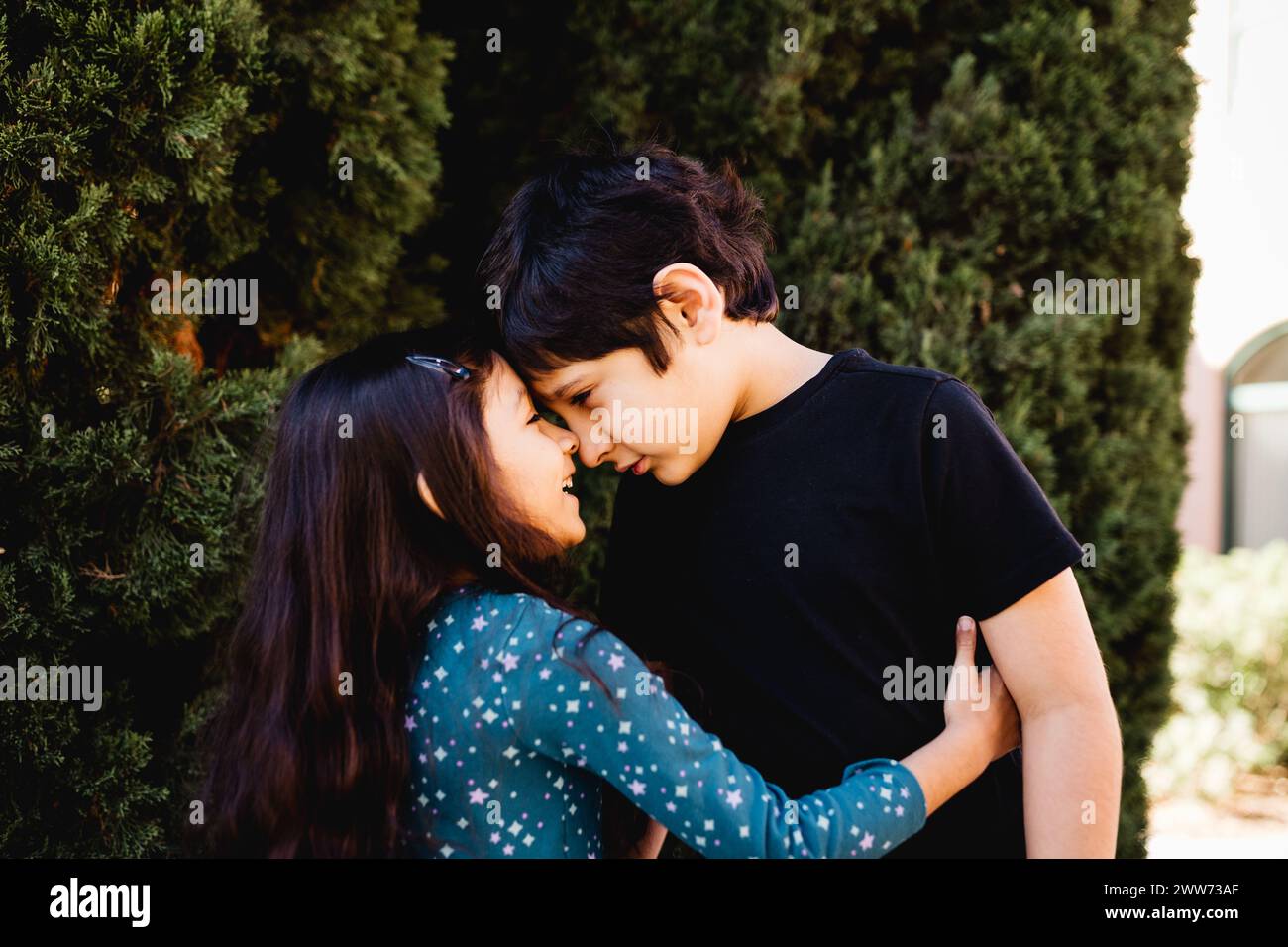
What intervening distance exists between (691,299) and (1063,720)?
40.0 inches

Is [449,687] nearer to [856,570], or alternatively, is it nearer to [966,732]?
[856,570]

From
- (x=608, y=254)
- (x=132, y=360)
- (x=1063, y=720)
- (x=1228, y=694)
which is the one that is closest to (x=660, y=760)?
(x=1063, y=720)

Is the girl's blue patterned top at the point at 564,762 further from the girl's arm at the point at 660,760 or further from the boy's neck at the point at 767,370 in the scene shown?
the boy's neck at the point at 767,370

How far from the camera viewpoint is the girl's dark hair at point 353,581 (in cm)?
170

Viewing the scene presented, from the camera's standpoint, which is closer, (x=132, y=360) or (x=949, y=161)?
(x=132, y=360)

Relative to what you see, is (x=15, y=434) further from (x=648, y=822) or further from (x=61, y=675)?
(x=648, y=822)

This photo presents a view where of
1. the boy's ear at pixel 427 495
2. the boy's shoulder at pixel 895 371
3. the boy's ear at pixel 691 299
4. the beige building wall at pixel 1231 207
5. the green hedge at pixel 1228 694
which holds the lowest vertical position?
the green hedge at pixel 1228 694

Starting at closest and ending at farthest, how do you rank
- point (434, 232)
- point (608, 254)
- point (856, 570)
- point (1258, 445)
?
point (856, 570) < point (608, 254) < point (434, 232) < point (1258, 445)

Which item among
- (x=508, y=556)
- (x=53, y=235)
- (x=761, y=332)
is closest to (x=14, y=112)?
(x=53, y=235)

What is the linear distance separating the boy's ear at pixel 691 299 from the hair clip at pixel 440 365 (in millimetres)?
409

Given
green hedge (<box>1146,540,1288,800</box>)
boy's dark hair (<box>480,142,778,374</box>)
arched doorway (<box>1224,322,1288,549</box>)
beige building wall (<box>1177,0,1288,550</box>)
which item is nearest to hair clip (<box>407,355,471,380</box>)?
boy's dark hair (<box>480,142,778,374</box>)

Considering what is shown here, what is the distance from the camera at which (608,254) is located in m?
2.00

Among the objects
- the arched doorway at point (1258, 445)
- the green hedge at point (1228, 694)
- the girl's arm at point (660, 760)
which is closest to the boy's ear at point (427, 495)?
the girl's arm at point (660, 760)
